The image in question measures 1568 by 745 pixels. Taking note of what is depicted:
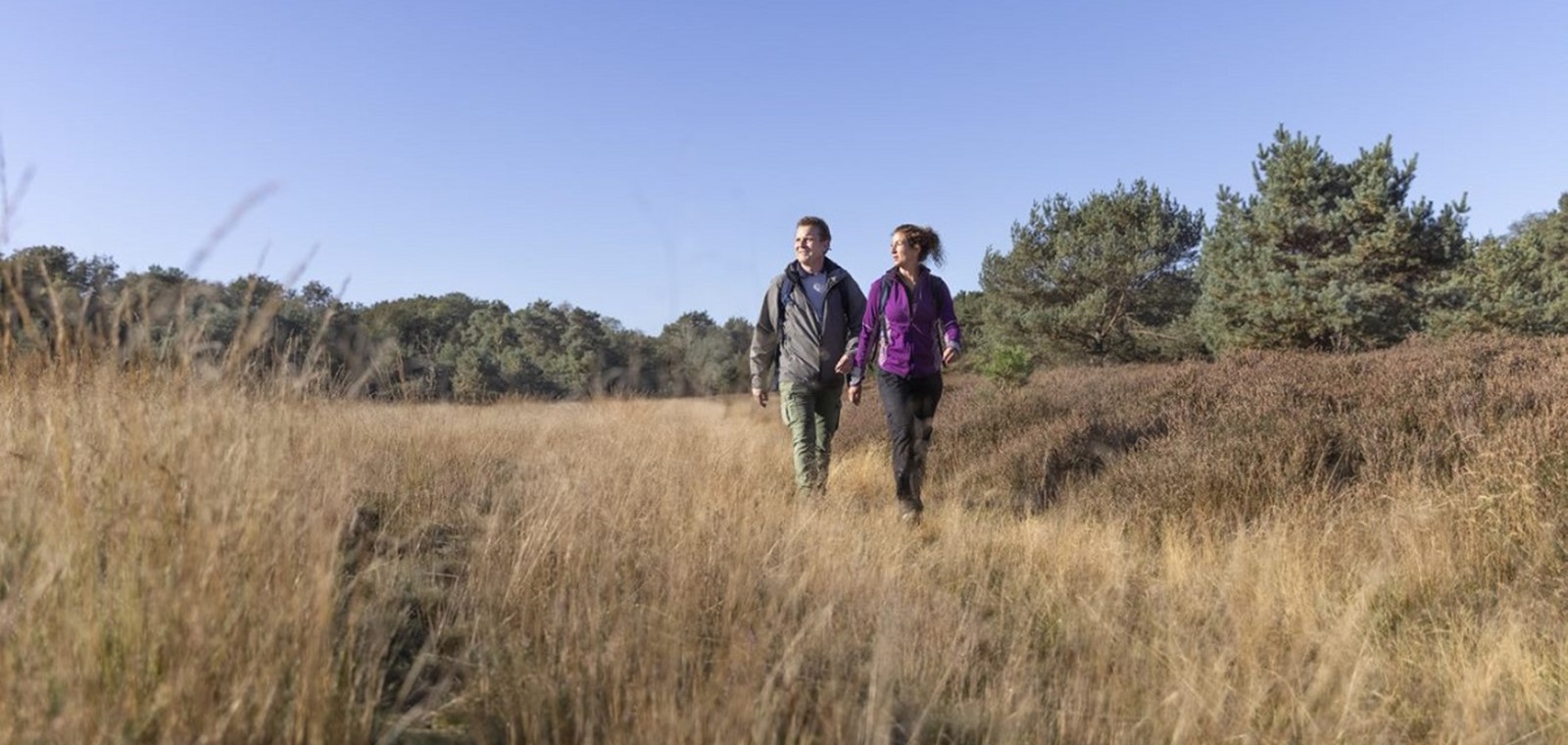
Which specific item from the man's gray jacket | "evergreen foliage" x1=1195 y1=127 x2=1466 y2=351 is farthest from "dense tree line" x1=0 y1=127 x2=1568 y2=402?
the man's gray jacket

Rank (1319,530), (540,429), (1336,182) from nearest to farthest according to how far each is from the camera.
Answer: (1319,530)
(540,429)
(1336,182)

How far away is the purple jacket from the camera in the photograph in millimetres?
4406

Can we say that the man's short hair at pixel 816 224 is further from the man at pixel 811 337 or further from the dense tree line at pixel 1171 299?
the dense tree line at pixel 1171 299

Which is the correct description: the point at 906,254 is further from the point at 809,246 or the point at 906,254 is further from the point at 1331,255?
the point at 1331,255

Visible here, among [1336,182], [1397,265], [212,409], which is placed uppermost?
[1336,182]

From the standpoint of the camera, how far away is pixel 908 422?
446 cm

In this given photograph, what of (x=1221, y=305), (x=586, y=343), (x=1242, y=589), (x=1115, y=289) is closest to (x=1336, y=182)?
(x=1221, y=305)

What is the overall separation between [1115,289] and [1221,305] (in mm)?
5584

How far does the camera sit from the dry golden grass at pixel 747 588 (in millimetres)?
1406

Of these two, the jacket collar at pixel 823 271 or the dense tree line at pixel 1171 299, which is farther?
the dense tree line at pixel 1171 299

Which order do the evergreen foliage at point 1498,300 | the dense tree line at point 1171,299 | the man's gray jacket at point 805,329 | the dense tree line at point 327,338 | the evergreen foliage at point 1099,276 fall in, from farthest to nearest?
the evergreen foliage at point 1099,276
the evergreen foliage at point 1498,300
the dense tree line at point 1171,299
the man's gray jacket at point 805,329
the dense tree line at point 327,338

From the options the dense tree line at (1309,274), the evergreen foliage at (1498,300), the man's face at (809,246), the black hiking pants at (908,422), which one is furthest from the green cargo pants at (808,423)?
the evergreen foliage at (1498,300)

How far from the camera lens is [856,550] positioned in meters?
3.05

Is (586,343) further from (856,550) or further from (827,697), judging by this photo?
(827,697)
